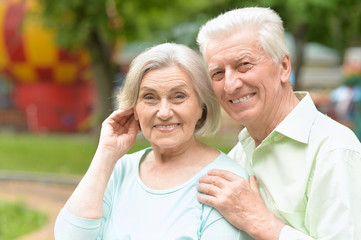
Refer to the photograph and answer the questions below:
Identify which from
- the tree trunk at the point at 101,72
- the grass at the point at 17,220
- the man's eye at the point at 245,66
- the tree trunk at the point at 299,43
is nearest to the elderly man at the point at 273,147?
the man's eye at the point at 245,66

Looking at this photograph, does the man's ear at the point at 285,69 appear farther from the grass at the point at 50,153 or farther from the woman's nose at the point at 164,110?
the grass at the point at 50,153

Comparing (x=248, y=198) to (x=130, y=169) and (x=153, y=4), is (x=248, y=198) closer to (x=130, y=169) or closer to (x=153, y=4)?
(x=130, y=169)

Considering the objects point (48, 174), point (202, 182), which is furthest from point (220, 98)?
point (48, 174)

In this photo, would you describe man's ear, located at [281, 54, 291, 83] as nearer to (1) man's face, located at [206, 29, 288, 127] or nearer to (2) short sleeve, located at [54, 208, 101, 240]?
(1) man's face, located at [206, 29, 288, 127]

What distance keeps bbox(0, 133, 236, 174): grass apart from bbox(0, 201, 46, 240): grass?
7.43ft

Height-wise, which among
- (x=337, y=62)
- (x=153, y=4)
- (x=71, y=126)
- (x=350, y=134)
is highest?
(x=350, y=134)

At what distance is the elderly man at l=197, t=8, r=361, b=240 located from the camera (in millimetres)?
1933

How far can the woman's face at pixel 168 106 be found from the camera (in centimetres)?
217

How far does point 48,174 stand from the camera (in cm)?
897

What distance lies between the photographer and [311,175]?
2.02 m

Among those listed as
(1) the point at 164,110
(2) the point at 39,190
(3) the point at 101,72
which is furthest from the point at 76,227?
(3) the point at 101,72

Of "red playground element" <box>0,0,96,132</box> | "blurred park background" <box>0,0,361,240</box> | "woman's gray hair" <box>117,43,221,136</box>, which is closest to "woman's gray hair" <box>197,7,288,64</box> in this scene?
"woman's gray hair" <box>117,43,221,136</box>

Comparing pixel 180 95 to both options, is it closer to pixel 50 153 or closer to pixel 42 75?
pixel 50 153

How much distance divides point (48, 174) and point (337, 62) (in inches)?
520
